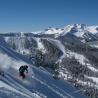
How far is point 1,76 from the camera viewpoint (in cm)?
5272

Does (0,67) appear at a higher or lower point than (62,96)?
higher

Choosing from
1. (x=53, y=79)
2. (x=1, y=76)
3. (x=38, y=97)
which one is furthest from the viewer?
(x=53, y=79)

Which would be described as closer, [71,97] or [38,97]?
[38,97]

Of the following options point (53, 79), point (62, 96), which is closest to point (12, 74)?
point (62, 96)

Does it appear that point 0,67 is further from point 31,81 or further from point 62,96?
point 62,96

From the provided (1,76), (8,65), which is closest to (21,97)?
(1,76)

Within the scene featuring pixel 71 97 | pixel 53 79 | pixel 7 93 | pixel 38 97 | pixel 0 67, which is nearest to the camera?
pixel 7 93

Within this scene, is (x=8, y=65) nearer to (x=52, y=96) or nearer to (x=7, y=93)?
(x=52, y=96)

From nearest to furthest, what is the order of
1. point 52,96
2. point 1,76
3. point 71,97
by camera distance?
point 1,76
point 52,96
point 71,97

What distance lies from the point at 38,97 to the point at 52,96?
28.7 feet

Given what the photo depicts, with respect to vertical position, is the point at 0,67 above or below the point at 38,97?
above

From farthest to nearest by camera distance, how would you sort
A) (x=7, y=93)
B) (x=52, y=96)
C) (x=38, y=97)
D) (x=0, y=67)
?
(x=0, y=67), (x=52, y=96), (x=38, y=97), (x=7, y=93)

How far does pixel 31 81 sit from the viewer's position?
60656 millimetres

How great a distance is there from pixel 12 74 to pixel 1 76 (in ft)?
26.0
